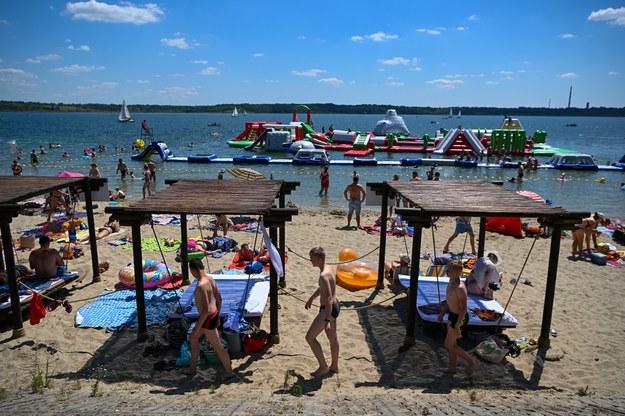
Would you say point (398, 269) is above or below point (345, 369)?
above

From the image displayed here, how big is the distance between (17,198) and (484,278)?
714 cm

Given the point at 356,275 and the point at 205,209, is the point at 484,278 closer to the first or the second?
the point at 356,275

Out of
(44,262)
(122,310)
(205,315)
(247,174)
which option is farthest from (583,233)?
(44,262)

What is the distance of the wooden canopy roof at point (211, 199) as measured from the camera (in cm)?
555

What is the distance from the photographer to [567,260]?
1030 cm

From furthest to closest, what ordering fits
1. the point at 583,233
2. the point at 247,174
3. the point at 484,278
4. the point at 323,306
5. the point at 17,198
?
the point at 247,174, the point at 583,233, the point at 484,278, the point at 17,198, the point at 323,306

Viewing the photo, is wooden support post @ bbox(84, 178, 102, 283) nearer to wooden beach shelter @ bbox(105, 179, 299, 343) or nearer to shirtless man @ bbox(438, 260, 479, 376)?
wooden beach shelter @ bbox(105, 179, 299, 343)

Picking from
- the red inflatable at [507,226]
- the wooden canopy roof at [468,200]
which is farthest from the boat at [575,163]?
the wooden canopy roof at [468,200]

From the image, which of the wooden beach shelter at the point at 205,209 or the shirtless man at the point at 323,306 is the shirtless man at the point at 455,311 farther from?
the wooden beach shelter at the point at 205,209

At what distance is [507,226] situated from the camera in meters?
12.6

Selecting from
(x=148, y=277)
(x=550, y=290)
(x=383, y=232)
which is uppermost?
(x=383, y=232)

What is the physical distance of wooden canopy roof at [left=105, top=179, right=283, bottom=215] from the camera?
18.2 feet

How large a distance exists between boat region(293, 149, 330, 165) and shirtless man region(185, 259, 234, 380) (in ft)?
83.6

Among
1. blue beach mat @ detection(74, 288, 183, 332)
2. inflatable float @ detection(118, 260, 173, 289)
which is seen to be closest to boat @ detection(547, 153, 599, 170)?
inflatable float @ detection(118, 260, 173, 289)
